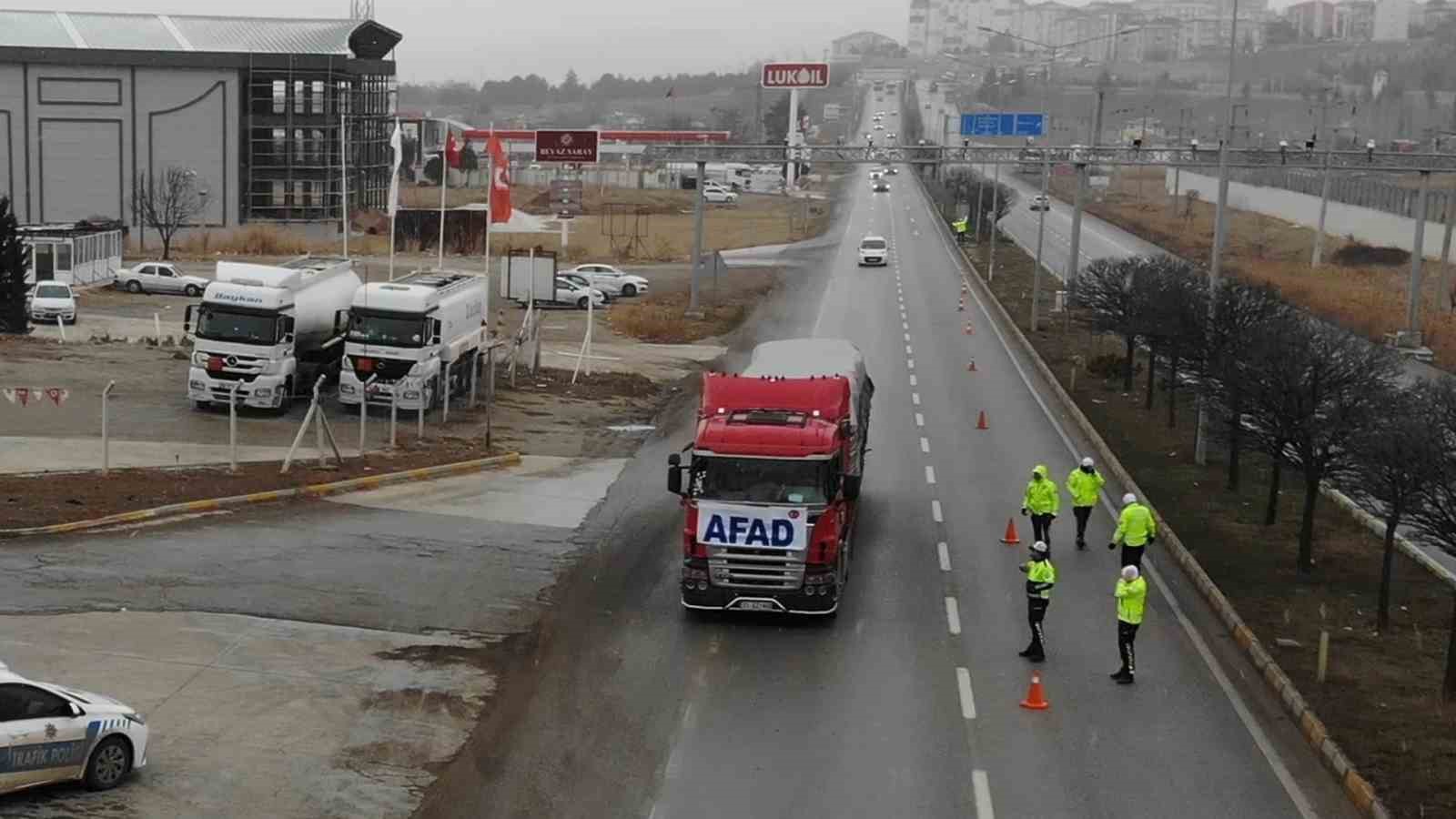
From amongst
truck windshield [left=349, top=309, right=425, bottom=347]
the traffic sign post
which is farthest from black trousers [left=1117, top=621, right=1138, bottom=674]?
the traffic sign post

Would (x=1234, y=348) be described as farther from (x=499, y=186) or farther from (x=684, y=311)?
(x=684, y=311)

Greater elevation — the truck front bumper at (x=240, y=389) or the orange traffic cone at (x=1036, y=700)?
the truck front bumper at (x=240, y=389)

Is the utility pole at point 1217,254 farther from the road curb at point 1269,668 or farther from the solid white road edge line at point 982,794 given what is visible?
the solid white road edge line at point 982,794

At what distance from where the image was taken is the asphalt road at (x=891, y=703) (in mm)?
15109

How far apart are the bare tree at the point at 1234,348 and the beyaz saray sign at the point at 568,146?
108ft

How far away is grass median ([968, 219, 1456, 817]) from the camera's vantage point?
16.3 m

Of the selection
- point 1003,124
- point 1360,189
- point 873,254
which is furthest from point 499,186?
point 1360,189

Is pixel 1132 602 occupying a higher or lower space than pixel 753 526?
lower

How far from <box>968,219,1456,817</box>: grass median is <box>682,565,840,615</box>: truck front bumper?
181 inches

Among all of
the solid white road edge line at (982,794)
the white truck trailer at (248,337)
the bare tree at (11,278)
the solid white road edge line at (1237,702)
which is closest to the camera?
the solid white road edge line at (982,794)

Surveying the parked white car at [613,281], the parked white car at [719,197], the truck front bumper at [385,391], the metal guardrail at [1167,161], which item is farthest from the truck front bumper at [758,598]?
the parked white car at [719,197]

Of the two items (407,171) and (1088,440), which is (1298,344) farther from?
(407,171)

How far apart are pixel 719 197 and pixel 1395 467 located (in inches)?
4346

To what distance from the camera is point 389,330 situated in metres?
35.1
